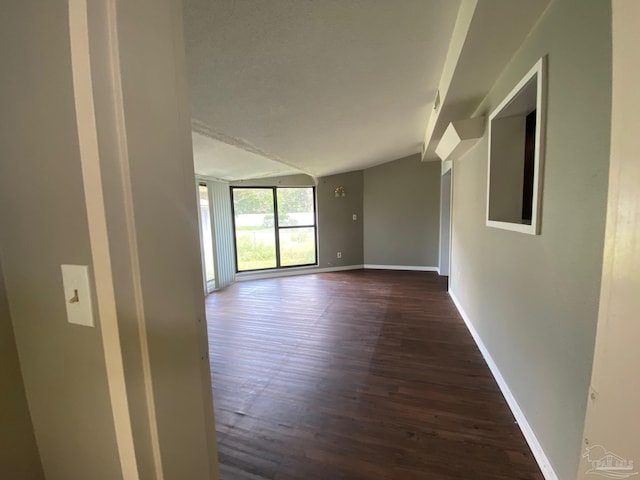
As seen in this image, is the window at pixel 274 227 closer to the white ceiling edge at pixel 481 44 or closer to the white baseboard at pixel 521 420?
the white ceiling edge at pixel 481 44

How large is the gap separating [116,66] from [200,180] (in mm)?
4496

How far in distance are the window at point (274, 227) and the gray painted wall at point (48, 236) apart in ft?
16.6

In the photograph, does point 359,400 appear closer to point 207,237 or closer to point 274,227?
point 207,237

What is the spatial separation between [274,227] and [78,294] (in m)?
5.33

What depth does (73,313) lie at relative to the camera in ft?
1.57

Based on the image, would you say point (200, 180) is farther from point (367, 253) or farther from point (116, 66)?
point (116, 66)

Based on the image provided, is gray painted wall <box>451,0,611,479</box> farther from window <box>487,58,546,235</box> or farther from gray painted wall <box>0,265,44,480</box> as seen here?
gray painted wall <box>0,265,44,480</box>

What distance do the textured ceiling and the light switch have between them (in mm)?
1174

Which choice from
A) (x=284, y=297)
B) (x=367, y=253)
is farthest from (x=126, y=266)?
(x=367, y=253)

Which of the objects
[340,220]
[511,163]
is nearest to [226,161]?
[340,220]

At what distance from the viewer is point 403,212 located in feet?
19.3

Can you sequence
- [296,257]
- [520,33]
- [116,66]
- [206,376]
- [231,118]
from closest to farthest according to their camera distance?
[116,66] → [206,376] → [520,33] → [231,118] → [296,257]

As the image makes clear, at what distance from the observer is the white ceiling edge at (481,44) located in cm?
127

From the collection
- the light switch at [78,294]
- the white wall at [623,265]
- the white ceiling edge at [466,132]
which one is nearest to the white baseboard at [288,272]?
the white ceiling edge at [466,132]
